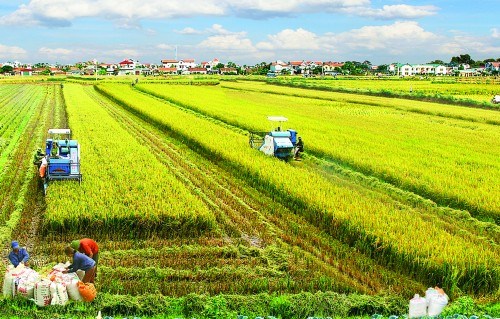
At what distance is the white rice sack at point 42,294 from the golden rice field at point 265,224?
0.20 meters

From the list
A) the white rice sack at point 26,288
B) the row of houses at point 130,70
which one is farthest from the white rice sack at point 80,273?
the row of houses at point 130,70

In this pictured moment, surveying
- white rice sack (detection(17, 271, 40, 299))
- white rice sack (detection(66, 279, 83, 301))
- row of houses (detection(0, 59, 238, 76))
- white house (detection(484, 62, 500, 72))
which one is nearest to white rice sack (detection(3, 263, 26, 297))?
white rice sack (detection(17, 271, 40, 299))

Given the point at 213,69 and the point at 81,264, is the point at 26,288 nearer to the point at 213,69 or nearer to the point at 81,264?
the point at 81,264

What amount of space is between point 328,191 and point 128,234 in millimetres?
4972

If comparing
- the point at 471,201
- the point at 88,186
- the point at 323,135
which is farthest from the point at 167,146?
the point at 471,201

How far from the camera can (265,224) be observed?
1100 cm

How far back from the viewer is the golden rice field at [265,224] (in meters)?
7.66

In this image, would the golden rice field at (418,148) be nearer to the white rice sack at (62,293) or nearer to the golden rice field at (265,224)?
the golden rice field at (265,224)

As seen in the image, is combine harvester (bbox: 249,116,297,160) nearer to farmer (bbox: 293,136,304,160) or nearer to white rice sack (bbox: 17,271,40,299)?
farmer (bbox: 293,136,304,160)

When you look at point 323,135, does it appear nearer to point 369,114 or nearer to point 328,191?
point 328,191

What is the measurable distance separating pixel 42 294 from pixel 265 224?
5122mm

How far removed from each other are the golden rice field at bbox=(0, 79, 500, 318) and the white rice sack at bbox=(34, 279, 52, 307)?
20cm

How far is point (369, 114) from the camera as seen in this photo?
113ft

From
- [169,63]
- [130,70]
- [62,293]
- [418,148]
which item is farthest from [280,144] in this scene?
[169,63]
